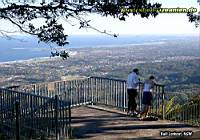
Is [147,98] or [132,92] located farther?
[132,92]

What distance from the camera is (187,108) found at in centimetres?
1698

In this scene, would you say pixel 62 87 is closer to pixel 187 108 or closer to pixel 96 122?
pixel 96 122

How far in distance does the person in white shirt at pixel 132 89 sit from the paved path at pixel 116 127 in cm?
38

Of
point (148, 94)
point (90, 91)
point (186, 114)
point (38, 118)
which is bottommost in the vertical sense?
point (186, 114)

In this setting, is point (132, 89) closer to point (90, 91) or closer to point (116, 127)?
point (116, 127)

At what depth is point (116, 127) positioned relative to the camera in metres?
14.3

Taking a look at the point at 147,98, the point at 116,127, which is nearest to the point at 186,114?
the point at 147,98

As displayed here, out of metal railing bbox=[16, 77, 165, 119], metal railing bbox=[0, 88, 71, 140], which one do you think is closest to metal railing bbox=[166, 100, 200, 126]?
metal railing bbox=[16, 77, 165, 119]

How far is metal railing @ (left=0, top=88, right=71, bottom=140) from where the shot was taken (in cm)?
1265

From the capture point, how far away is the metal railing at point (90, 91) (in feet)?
55.8

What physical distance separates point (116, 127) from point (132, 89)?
6.40ft

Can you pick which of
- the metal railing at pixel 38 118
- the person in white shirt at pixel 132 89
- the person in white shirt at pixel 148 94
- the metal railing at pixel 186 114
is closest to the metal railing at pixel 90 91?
the person in white shirt at pixel 132 89

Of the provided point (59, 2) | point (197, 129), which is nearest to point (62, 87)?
point (197, 129)

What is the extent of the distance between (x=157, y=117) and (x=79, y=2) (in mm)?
5957
